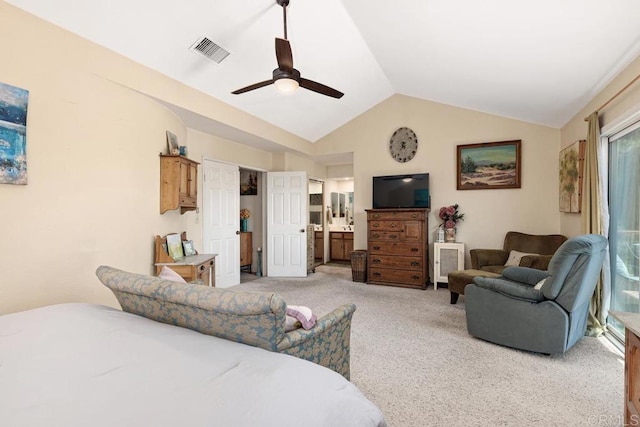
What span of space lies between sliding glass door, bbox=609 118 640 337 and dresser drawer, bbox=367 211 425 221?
95.1 inches

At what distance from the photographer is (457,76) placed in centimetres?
413

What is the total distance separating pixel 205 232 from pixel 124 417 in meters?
4.23

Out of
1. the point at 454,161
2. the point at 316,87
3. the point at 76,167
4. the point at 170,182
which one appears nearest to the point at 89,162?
the point at 76,167

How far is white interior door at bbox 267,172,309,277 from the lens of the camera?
626 centimetres

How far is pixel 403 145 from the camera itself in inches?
231

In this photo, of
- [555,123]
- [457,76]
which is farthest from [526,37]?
[555,123]

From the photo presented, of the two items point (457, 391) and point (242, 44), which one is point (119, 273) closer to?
point (457, 391)

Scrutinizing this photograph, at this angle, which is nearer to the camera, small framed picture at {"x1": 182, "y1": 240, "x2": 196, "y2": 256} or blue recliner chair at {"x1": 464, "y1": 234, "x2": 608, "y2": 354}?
blue recliner chair at {"x1": 464, "y1": 234, "x2": 608, "y2": 354}

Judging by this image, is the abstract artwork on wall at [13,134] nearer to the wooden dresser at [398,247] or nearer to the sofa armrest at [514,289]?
the sofa armrest at [514,289]

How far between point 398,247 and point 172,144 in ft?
12.5

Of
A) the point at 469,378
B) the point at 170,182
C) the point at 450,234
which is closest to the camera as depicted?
the point at 469,378

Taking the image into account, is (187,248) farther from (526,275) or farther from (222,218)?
(526,275)

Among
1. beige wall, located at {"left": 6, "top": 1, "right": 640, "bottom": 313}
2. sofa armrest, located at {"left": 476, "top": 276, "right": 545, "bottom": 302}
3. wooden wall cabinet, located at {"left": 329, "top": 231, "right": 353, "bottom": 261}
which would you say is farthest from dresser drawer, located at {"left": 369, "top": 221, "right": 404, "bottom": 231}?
wooden wall cabinet, located at {"left": 329, "top": 231, "right": 353, "bottom": 261}

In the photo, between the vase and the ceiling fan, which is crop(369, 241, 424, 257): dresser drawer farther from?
the ceiling fan
